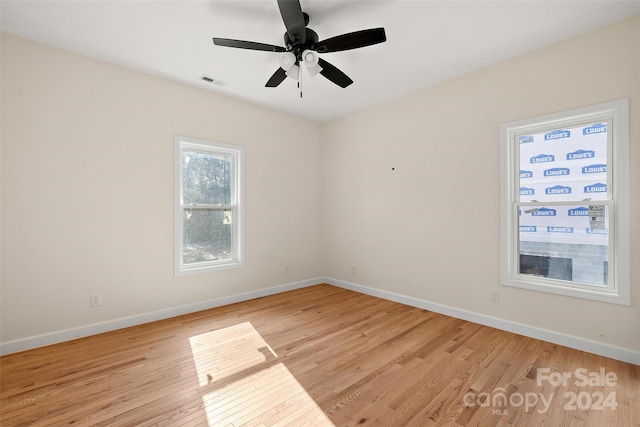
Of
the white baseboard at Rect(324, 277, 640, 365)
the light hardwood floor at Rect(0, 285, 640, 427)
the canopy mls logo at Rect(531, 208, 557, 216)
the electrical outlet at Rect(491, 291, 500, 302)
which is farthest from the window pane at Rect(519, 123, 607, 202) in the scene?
the light hardwood floor at Rect(0, 285, 640, 427)

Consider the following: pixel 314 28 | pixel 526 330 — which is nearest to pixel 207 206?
pixel 314 28

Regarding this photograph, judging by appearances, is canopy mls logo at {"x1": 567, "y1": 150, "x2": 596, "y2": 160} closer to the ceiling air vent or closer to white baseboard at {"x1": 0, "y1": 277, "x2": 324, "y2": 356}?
the ceiling air vent

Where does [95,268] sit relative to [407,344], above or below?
above

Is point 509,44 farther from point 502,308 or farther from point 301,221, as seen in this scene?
point 301,221

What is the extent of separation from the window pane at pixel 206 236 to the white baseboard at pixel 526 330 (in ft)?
7.89

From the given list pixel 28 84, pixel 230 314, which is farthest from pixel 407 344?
pixel 28 84

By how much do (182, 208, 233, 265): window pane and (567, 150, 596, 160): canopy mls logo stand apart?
4116 mm

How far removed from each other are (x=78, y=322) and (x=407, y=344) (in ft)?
11.2

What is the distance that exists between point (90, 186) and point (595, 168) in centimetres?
507

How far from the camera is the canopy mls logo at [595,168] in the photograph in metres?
2.62

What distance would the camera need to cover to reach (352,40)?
7.23 feet

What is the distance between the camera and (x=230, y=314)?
11.9 feet

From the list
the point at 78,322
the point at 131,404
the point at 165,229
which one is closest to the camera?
the point at 131,404

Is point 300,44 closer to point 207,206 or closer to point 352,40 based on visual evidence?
point 352,40
